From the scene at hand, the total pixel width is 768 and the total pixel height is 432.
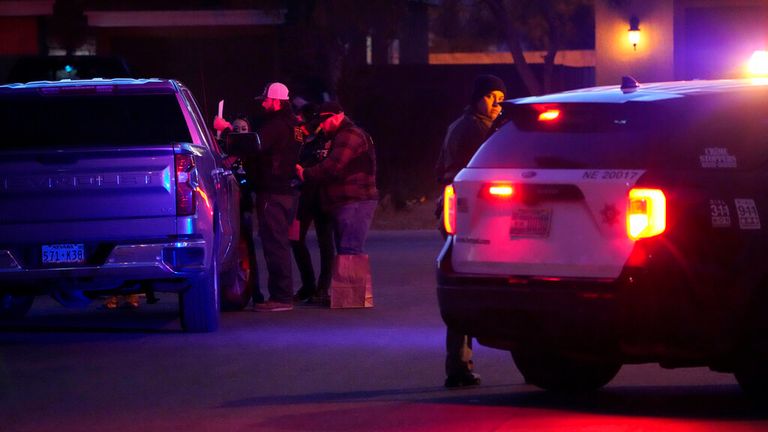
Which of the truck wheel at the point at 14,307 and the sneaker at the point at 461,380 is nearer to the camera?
the sneaker at the point at 461,380

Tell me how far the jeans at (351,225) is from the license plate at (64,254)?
340 centimetres

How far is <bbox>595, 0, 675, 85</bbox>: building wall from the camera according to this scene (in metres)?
29.6

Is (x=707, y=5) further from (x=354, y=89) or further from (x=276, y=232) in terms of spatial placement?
(x=276, y=232)

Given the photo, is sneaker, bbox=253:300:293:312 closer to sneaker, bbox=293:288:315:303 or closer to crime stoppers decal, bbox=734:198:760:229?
sneaker, bbox=293:288:315:303

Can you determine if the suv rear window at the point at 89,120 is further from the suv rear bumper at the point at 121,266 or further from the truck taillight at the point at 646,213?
the truck taillight at the point at 646,213

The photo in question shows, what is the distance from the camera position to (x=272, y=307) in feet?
48.8

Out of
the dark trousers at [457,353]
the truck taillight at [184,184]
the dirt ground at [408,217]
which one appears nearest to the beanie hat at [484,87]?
the truck taillight at [184,184]

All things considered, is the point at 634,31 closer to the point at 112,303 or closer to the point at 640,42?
the point at 640,42

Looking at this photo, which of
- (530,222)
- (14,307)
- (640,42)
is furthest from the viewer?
(640,42)

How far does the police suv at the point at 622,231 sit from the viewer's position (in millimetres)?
8234

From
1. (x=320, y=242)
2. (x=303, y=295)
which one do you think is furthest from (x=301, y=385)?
(x=320, y=242)

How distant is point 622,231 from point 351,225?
672 centimetres

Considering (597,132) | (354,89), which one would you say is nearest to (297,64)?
(354,89)

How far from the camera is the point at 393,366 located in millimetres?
10977
